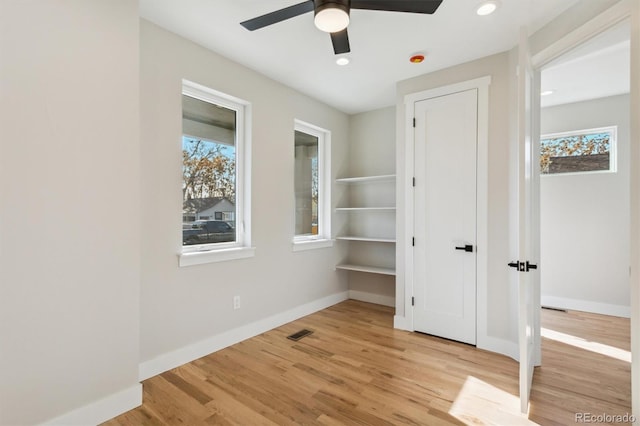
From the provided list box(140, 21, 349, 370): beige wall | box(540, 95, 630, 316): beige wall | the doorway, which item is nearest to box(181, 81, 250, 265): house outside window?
box(140, 21, 349, 370): beige wall

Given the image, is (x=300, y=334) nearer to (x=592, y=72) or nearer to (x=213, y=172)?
(x=213, y=172)

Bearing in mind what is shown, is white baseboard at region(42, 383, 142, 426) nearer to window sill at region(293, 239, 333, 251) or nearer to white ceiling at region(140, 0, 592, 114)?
window sill at region(293, 239, 333, 251)

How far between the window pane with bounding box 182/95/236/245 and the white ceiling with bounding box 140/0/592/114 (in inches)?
22.1

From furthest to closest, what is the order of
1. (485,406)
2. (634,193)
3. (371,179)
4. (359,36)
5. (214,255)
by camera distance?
(371,179)
(214,255)
(359,36)
(485,406)
(634,193)

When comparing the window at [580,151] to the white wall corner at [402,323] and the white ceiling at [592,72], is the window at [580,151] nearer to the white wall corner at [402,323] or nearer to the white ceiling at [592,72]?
the white ceiling at [592,72]

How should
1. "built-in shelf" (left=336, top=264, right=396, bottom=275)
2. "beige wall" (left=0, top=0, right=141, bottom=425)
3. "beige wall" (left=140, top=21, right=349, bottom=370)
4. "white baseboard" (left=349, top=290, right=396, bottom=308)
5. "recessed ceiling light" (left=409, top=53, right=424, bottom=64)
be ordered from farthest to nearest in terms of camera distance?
"white baseboard" (left=349, top=290, right=396, bottom=308) → "built-in shelf" (left=336, top=264, right=396, bottom=275) → "recessed ceiling light" (left=409, top=53, right=424, bottom=64) → "beige wall" (left=140, top=21, right=349, bottom=370) → "beige wall" (left=0, top=0, right=141, bottom=425)

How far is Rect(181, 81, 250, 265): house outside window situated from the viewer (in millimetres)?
2703

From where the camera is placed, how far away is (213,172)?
9.56 feet

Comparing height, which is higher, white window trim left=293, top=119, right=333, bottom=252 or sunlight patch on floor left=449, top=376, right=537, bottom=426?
white window trim left=293, top=119, right=333, bottom=252

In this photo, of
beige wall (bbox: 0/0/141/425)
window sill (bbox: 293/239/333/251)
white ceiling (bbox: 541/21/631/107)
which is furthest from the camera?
window sill (bbox: 293/239/333/251)

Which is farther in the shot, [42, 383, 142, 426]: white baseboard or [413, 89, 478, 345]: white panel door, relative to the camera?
[413, 89, 478, 345]: white panel door

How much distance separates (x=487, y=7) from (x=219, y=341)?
338cm

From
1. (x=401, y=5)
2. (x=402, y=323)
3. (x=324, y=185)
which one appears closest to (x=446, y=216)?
(x=402, y=323)

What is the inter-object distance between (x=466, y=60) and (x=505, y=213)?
1482mm
